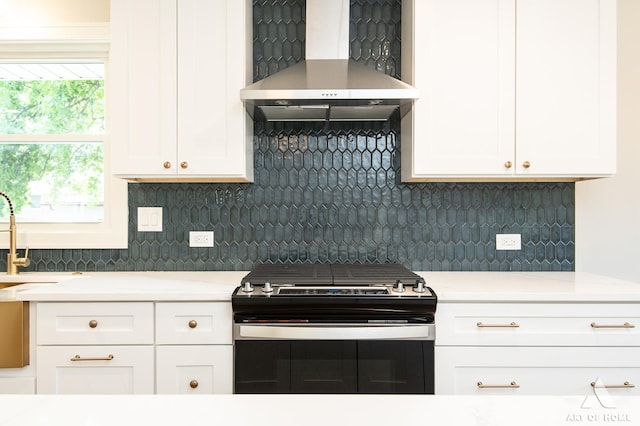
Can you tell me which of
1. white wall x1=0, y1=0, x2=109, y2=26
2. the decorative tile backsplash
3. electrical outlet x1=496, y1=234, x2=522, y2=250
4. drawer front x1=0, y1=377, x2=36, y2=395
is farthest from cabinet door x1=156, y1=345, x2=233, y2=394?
white wall x1=0, y1=0, x2=109, y2=26

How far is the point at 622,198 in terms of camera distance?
8.06ft

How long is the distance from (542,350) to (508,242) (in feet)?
2.55

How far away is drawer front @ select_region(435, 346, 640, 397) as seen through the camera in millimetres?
1838

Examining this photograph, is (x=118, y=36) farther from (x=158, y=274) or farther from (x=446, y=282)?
(x=446, y=282)

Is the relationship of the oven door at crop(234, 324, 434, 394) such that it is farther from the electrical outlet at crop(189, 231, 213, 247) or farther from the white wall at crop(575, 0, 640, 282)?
the white wall at crop(575, 0, 640, 282)

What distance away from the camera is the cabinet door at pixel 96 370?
6.11ft

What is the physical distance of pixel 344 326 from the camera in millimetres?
1814

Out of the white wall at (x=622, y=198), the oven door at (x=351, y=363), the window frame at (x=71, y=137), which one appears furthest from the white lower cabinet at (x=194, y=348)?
the white wall at (x=622, y=198)

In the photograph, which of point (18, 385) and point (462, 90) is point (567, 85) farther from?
point (18, 385)

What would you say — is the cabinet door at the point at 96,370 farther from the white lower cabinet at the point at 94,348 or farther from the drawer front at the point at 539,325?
the drawer front at the point at 539,325
